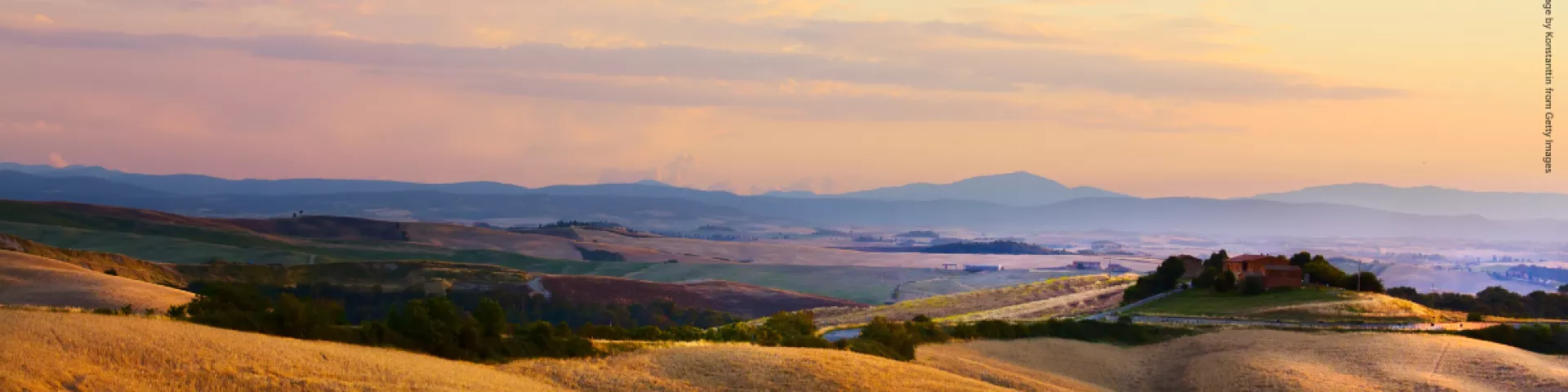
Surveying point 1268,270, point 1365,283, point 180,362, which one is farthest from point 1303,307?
point 180,362

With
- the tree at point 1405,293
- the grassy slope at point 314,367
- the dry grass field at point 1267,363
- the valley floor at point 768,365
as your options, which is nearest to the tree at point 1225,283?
the tree at point 1405,293

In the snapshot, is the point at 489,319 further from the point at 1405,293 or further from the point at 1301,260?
the point at 1405,293

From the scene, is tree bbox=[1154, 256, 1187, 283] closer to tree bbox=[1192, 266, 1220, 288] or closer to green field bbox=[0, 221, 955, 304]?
Result: tree bbox=[1192, 266, 1220, 288]

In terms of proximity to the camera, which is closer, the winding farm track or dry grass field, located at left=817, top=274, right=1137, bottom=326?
the winding farm track

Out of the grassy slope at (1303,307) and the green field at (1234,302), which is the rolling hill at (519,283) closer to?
the green field at (1234,302)

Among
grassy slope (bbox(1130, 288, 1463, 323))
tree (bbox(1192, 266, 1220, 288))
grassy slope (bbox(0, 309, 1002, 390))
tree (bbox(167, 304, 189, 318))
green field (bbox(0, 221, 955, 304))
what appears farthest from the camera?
green field (bbox(0, 221, 955, 304))

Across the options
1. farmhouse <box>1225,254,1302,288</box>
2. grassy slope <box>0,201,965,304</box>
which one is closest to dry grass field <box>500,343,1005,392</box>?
farmhouse <box>1225,254,1302,288</box>

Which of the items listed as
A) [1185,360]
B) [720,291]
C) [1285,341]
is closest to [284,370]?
[1185,360]

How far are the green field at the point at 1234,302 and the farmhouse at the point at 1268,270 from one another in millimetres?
2450

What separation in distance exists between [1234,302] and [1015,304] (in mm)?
20570

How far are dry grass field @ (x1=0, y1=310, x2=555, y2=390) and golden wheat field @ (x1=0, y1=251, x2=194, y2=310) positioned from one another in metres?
17.6

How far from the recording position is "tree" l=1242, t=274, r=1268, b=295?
2768 inches

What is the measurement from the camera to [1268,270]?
72438mm

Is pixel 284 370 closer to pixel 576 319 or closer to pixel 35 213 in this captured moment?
pixel 576 319
